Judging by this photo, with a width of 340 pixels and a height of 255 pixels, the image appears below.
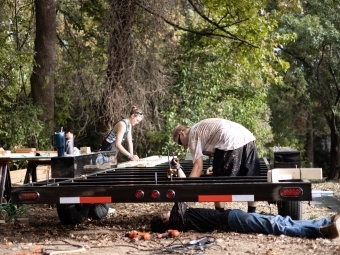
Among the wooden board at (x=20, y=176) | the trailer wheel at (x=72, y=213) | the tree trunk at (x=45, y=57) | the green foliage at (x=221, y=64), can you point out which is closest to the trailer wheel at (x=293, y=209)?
the trailer wheel at (x=72, y=213)

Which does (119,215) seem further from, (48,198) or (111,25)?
(111,25)

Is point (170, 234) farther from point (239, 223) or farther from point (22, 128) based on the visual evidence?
point (22, 128)

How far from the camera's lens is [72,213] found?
333 inches

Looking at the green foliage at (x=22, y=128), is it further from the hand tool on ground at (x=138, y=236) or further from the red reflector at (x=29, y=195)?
the hand tool on ground at (x=138, y=236)

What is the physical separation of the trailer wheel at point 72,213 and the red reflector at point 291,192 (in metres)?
3.03

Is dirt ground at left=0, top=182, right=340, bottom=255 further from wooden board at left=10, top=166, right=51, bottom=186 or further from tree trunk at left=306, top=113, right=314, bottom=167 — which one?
tree trunk at left=306, top=113, right=314, bottom=167

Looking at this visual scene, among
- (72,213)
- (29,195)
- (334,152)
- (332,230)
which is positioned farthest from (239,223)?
(334,152)

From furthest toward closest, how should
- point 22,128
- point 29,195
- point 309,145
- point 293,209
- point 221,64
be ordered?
point 309,145, point 221,64, point 22,128, point 293,209, point 29,195

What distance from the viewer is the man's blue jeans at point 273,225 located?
688cm

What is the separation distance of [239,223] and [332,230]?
108 centimetres

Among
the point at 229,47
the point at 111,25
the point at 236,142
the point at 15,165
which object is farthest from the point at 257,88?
the point at 236,142

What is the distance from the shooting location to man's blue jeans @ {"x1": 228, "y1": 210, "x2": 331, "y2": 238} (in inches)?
271

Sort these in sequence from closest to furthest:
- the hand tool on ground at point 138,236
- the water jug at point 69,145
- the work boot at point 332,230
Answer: the work boot at point 332,230 < the hand tool on ground at point 138,236 < the water jug at point 69,145

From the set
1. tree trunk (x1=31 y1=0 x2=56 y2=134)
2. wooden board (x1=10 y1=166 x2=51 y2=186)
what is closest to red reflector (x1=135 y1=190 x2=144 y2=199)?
wooden board (x1=10 y1=166 x2=51 y2=186)
